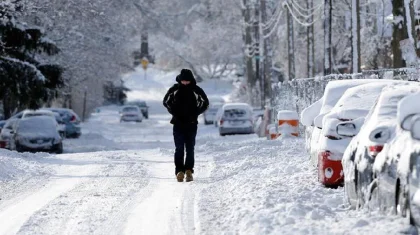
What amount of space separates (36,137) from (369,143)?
73.2 ft

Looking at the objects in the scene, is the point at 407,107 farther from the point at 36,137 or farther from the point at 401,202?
the point at 36,137

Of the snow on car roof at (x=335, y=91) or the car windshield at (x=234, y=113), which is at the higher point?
the snow on car roof at (x=335, y=91)

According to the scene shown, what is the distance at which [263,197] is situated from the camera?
10.9 m

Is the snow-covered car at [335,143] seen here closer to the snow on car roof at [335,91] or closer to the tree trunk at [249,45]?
the snow on car roof at [335,91]

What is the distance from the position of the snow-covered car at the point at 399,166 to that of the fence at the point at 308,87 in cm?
994

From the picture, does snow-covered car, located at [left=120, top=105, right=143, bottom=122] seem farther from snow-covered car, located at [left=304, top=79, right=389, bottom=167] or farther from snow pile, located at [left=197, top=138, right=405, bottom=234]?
snow-covered car, located at [left=304, top=79, right=389, bottom=167]

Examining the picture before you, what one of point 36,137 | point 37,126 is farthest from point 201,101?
point 37,126

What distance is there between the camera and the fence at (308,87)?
66.5 ft

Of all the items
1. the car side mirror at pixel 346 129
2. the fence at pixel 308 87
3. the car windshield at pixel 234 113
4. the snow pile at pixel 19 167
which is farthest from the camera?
the car windshield at pixel 234 113

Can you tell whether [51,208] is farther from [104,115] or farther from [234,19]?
[234,19]

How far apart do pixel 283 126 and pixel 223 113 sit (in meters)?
14.2

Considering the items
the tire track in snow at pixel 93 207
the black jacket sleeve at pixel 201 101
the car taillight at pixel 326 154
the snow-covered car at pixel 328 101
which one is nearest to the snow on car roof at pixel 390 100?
the car taillight at pixel 326 154

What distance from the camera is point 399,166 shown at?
8.05 meters

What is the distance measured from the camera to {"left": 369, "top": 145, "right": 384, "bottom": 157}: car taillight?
9.03 m
